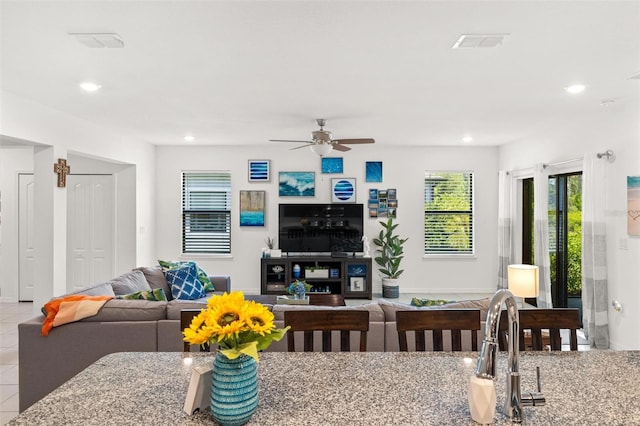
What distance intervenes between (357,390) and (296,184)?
651 centimetres

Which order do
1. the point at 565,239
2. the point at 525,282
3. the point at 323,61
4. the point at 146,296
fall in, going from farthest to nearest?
the point at 565,239 < the point at 525,282 < the point at 146,296 < the point at 323,61

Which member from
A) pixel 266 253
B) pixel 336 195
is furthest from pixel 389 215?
pixel 266 253

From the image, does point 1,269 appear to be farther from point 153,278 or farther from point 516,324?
point 516,324

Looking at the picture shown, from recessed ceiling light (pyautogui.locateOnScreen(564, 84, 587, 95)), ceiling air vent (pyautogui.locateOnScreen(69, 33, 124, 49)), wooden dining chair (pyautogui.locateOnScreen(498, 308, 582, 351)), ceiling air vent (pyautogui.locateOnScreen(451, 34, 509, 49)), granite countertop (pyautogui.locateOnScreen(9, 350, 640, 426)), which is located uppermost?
recessed ceiling light (pyautogui.locateOnScreen(564, 84, 587, 95))

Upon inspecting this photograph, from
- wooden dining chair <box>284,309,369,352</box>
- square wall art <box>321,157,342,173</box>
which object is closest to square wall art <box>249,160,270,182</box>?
square wall art <box>321,157,342,173</box>

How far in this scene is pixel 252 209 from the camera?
7820 mm

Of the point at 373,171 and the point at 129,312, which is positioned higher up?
the point at 373,171

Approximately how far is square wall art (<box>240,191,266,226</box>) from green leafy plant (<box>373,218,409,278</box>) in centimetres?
205

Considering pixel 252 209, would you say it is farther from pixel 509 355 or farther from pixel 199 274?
pixel 509 355

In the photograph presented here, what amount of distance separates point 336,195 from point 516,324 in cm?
661

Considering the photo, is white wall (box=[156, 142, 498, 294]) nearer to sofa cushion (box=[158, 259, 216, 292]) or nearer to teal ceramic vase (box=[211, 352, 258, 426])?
sofa cushion (box=[158, 259, 216, 292])

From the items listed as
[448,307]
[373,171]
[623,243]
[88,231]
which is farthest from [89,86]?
[623,243]

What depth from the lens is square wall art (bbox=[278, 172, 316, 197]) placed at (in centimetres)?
779

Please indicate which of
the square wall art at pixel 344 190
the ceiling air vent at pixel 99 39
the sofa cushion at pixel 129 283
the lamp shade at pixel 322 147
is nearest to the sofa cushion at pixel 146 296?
the sofa cushion at pixel 129 283
